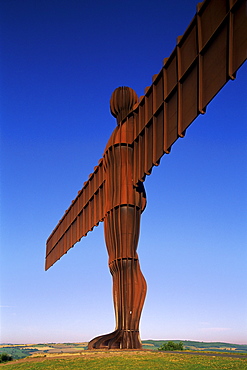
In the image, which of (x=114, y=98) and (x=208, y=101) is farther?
(x=114, y=98)

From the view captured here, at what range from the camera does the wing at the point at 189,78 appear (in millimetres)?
17562

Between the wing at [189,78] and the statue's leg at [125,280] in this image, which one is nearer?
the wing at [189,78]

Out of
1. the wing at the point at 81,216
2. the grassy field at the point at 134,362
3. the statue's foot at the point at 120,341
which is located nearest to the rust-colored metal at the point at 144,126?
the statue's foot at the point at 120,341

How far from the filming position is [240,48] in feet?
56.2

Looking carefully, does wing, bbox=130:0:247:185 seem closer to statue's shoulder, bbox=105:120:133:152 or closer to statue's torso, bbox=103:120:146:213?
statue's torso, bbox=103:120:146:213

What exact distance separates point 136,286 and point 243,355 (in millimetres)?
6871

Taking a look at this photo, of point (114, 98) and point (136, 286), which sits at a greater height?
point (114, 98)

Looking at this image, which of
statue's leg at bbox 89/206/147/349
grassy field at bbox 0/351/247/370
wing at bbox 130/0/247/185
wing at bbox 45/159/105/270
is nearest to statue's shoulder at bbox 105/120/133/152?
wing at bbox 130/0/247/185

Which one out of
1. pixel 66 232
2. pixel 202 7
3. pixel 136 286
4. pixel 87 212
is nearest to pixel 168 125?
pixel 202 7

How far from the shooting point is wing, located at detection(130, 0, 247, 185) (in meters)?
17.6

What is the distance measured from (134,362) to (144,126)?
12164mm

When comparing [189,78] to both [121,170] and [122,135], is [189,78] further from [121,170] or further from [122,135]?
[121,170]

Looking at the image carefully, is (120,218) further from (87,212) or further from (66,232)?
(66,232)

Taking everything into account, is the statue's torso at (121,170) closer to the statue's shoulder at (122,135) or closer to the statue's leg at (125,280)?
the statue's shoulder at (122,135)
